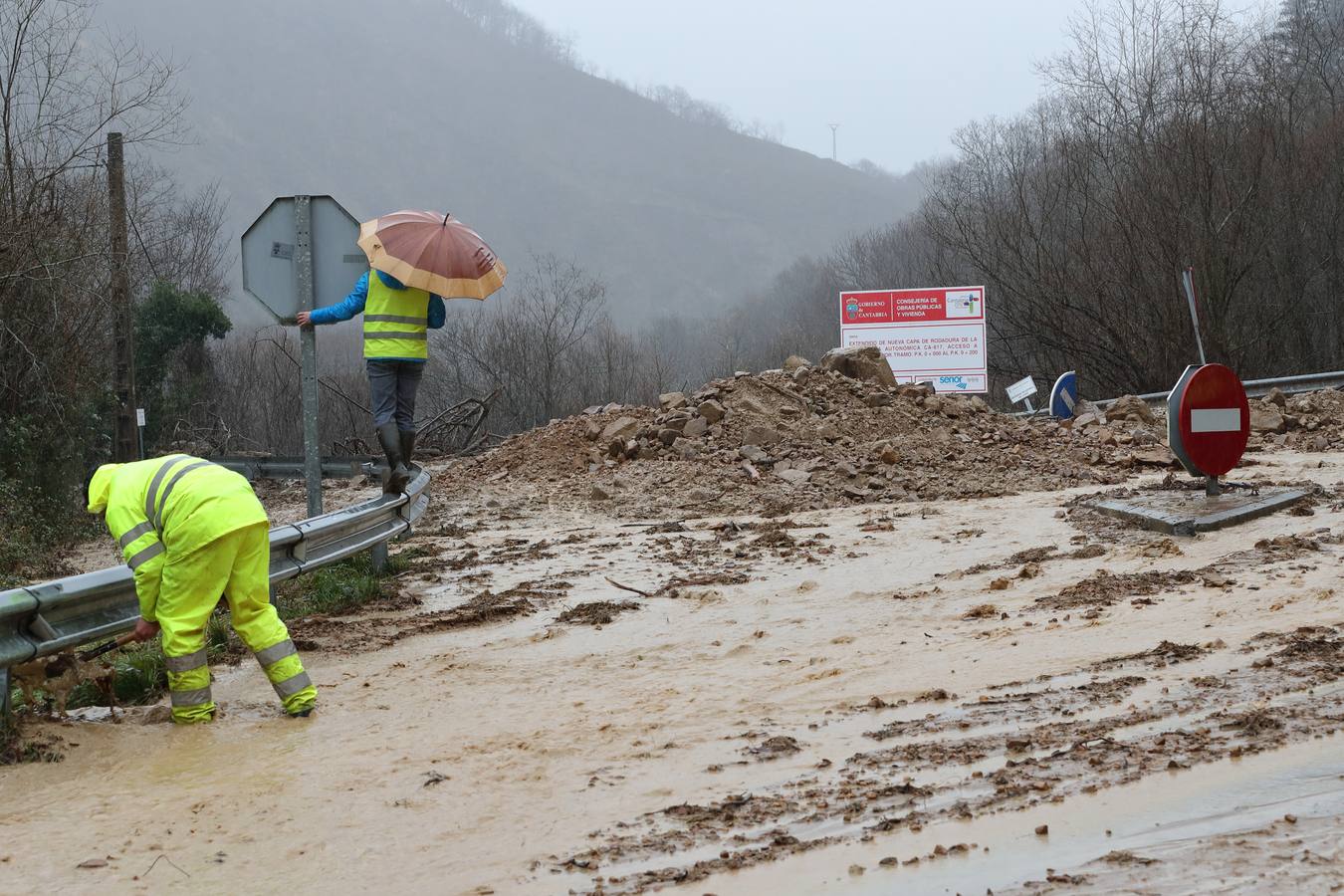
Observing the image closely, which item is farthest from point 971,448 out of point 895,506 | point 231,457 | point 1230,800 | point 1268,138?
point 1268,138

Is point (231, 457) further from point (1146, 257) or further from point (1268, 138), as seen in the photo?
point (1268, 138)

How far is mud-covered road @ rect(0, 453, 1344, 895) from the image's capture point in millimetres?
3412

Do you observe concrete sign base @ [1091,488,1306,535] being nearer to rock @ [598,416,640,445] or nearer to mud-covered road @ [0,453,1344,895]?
mud-covered road @ [0,453,1344,895]

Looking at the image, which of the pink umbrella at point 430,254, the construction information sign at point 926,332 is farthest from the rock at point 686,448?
the construction information sign at point 926,332

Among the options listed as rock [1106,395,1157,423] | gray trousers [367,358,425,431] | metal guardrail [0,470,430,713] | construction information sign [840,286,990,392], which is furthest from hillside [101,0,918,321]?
metal guardrail [0,470,430,713]

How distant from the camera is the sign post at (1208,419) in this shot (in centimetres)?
895

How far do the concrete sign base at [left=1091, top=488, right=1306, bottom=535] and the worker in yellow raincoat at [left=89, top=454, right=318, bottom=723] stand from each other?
591 centimetres

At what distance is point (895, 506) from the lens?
12.3 meters

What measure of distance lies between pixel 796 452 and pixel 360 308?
6.21 metres

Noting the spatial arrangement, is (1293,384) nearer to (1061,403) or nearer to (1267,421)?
(1061,403)

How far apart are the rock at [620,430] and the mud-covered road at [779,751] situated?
7787mm

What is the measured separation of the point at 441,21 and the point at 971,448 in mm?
182957

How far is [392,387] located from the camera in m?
10.1

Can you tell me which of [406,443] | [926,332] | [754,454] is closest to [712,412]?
[754,454]
